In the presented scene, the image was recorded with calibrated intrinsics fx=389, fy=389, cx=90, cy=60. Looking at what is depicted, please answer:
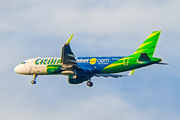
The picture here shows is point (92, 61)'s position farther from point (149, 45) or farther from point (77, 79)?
point (149, 45)

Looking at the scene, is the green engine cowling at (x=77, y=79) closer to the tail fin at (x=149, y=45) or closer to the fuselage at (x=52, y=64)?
the fuselage at (x=52, y=64)

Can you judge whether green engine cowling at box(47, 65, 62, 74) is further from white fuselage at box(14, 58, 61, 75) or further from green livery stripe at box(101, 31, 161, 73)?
green livery stripe at box(101, 31, 161, 73)

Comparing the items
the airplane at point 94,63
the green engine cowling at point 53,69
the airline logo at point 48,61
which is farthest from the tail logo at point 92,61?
the airline logo at point 48,61

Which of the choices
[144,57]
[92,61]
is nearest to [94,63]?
[92,61]

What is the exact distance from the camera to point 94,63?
6103 cm

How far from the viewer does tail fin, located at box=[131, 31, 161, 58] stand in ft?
194

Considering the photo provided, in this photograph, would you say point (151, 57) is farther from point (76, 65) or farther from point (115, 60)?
point (76, 65)

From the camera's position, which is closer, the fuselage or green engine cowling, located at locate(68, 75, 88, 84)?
the fuselage

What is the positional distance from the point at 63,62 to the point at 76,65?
2.19 meters

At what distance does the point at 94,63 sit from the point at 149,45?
29.5ft

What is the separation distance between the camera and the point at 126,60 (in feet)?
193

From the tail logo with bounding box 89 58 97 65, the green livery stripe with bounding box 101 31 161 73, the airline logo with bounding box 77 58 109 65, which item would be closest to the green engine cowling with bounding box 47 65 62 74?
the airline logo with bounding box 77 58 109 65

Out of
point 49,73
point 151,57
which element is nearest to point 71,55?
point 49,73

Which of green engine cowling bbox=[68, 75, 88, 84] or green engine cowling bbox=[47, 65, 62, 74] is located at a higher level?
green engine cowling bbox=[47, 65, 62, 74]
